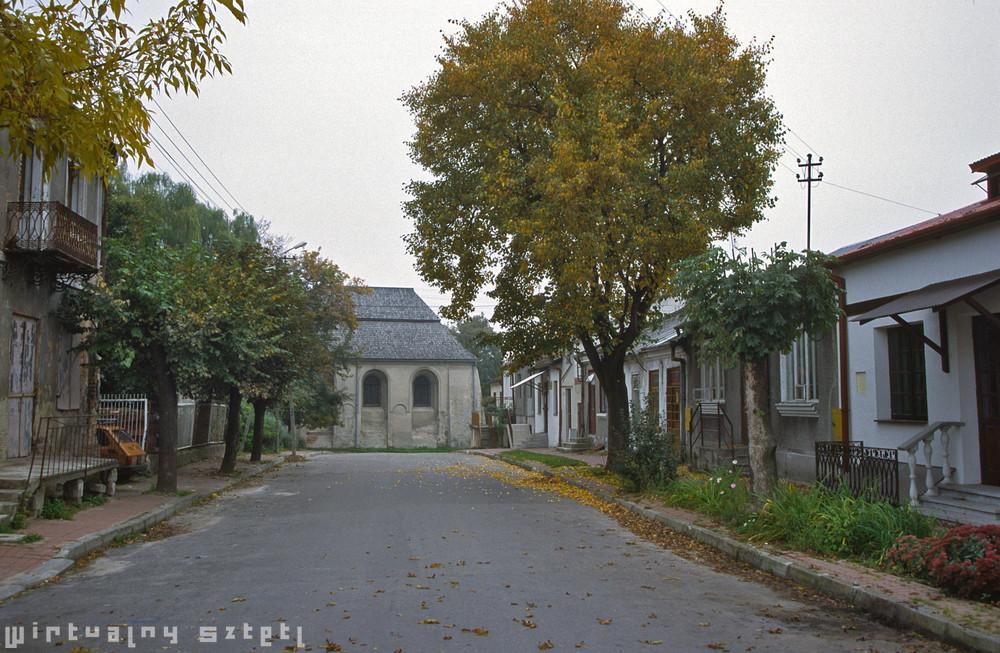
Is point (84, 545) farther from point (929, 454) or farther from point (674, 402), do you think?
point (674, 402)

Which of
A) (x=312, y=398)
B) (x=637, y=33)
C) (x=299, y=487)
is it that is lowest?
(x=299, y=487)

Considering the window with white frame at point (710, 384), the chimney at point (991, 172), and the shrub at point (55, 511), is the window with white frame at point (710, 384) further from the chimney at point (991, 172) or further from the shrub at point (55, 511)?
the shrub at point (55, 511)

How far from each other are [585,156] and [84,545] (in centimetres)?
1088

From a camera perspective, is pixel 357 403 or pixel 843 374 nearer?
pixel 843 374

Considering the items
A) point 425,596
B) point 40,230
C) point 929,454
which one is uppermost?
point 40,230

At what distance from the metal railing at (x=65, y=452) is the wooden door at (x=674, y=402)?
15.3 metres

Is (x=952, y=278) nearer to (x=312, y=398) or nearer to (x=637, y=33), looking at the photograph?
(x=637, y=33)

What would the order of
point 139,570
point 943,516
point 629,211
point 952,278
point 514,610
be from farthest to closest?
point 629,211 → point 952,278 → point 943,516 → point 139,570 → point 514,610

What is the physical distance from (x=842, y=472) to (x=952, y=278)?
3227mm

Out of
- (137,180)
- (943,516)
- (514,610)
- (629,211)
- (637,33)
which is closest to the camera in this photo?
(514,610)

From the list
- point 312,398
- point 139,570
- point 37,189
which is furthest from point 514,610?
point 312,398

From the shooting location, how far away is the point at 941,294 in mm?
11258

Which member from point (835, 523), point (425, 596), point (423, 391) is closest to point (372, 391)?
point (423, 391)

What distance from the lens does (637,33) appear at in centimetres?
1834
